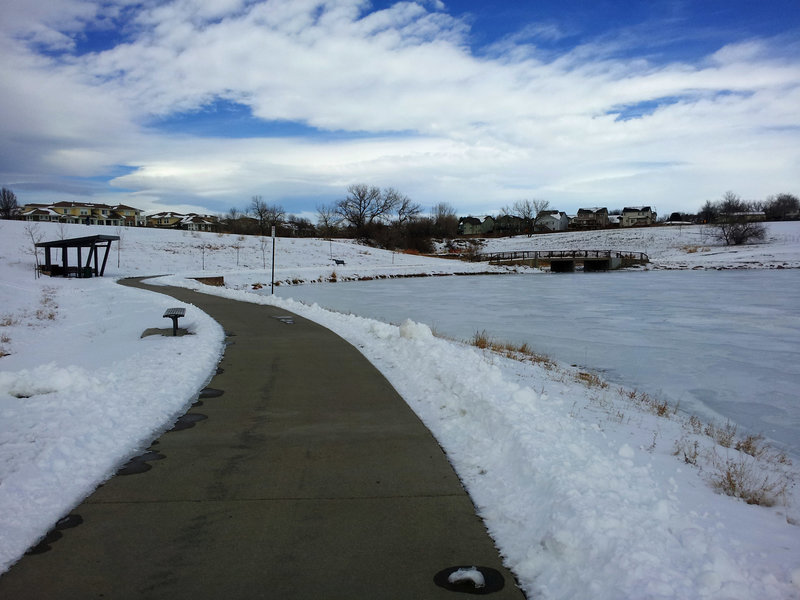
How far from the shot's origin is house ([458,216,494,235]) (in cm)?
16262

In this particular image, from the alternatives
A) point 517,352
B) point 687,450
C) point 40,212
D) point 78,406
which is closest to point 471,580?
point 687,450

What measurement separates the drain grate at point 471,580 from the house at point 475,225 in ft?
529

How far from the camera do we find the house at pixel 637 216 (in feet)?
484

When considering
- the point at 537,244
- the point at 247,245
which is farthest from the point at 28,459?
the point at 537,244

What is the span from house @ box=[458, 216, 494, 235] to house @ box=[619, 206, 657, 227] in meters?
37.3

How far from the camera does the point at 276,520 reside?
3834 mm

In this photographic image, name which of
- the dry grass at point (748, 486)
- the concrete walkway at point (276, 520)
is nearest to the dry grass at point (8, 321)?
the concrete walkway at point (276, 520)

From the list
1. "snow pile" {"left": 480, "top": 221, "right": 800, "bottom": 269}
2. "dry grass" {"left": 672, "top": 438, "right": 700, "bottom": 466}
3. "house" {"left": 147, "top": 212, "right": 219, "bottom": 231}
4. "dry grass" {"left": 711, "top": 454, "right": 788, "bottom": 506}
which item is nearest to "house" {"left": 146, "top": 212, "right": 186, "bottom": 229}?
"house" {"left": 147, "top": 212, "right": 219, "bottom": 231}

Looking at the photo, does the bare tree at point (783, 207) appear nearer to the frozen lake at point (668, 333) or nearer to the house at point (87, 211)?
the frozen lake at point (668, 333)

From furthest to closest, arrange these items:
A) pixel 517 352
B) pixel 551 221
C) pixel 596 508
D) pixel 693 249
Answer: pixel 551 221 < pixel 693 249 < pixel 517 352 < pixel 596 508

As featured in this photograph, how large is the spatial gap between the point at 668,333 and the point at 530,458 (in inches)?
539

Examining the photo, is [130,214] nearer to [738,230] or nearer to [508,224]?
[508,224]

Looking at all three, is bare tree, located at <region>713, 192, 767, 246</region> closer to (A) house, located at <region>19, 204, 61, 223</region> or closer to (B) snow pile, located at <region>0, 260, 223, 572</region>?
(B) snow pile, located at <region>0, 260, 223, 572</region>

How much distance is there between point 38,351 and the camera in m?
11.2
